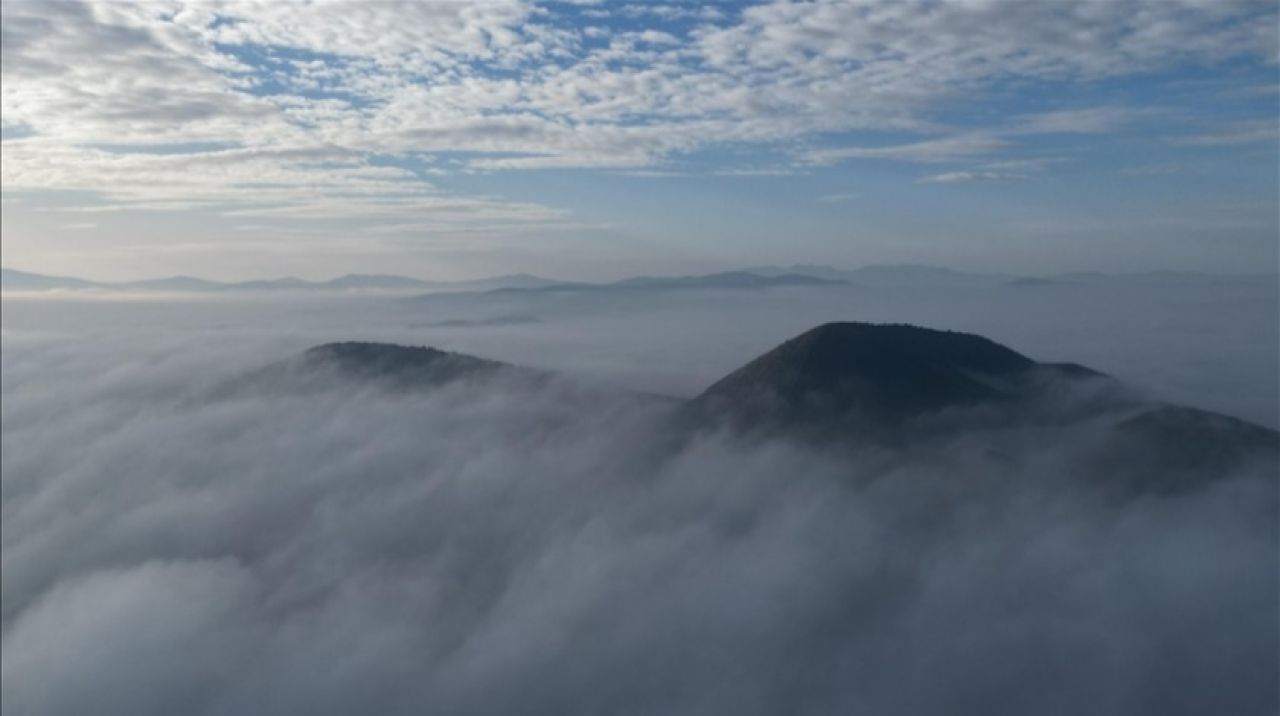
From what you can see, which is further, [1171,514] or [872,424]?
[872,424]

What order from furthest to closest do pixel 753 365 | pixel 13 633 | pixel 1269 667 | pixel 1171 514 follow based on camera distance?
pixel 753 365
pixel 13 633
pixel 1171 514
pixel 1269 667

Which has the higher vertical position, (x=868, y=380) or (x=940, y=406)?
(x=868, y=380)

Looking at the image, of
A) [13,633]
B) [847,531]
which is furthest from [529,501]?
[13,633]

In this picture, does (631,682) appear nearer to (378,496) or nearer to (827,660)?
(827,660)

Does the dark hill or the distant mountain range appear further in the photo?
the dark hill

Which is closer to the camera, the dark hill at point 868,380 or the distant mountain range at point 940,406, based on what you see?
the distant mountain range at point 940,406

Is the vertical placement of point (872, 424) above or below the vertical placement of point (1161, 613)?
above

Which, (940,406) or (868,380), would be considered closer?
(940,406)

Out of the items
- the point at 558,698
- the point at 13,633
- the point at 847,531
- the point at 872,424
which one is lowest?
the point at 13,633
